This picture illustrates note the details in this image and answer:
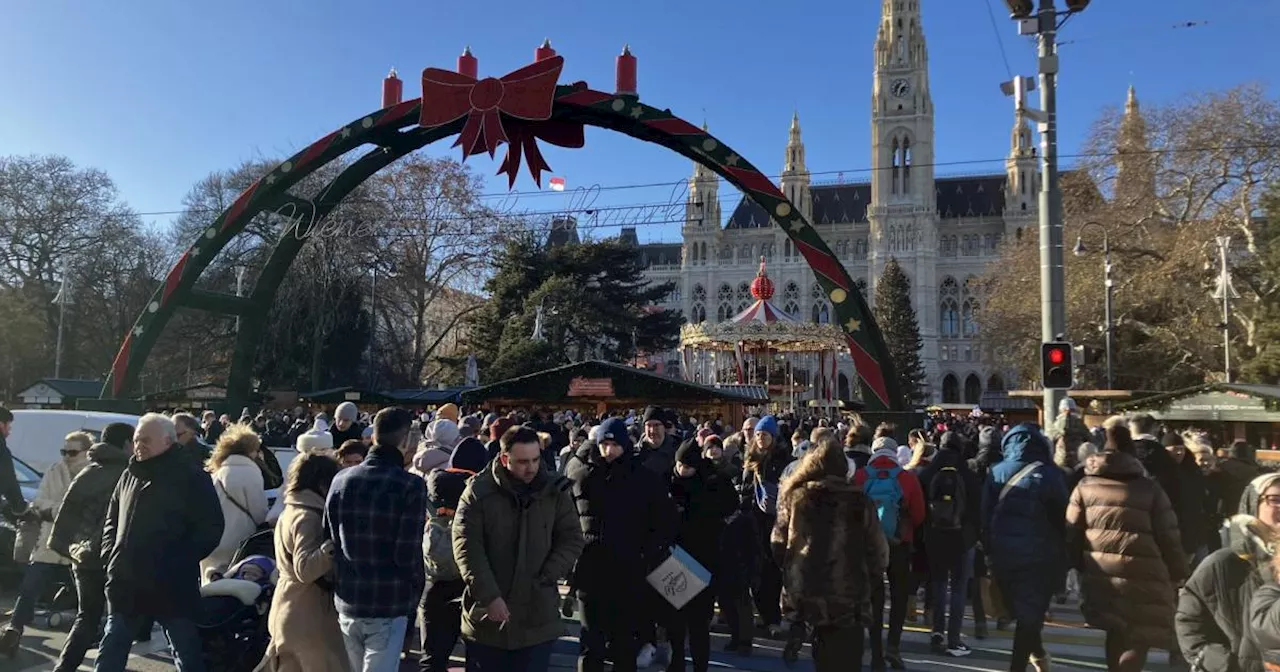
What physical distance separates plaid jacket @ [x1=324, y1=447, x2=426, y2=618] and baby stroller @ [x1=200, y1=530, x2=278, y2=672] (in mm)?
1219

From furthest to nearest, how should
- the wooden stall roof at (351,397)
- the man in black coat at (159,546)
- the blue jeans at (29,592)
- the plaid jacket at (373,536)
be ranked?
1. the wooden stall roof at (351,397)
2. the blue jeans at (29,592)
3. the man in black coat at (159,546)
4. the plaid jacket at (373,536)

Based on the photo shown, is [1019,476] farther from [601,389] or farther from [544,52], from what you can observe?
[601,389]

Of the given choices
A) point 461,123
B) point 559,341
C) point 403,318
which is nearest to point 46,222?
point 403,318

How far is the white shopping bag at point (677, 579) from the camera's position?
459 cm

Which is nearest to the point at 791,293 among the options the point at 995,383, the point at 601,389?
the point at 995,383

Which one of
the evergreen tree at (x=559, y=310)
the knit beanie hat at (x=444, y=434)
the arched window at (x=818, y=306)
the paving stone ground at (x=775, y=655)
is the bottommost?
the paving stone ground at (x=775, y=655)

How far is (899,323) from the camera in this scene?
68000 millimetres

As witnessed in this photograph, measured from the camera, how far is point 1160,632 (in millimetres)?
4531

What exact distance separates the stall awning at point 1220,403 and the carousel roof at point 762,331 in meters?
10.1

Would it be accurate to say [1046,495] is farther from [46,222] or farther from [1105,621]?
[46,222]

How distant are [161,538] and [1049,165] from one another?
9.06 meters

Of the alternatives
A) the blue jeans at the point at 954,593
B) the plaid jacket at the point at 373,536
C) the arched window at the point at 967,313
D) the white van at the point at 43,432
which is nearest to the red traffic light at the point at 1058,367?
the blue jeans at the point at 954,593

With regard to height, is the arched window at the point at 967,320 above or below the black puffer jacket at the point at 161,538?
above

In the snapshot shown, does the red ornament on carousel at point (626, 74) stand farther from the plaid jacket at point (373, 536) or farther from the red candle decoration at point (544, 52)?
the plaid jacket at point (373, 536)
